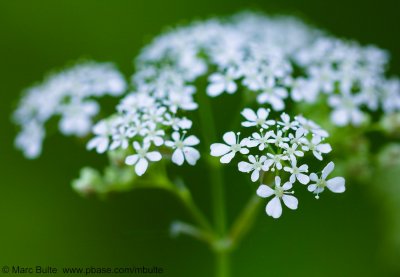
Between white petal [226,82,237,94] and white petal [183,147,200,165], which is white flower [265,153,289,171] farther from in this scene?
white petal [226,82,237,94]

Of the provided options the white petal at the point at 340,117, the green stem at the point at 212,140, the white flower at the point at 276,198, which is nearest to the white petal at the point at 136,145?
the white flower at the point at 276,198

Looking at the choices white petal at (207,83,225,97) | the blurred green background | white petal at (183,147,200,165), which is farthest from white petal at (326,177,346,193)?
the blurred green background

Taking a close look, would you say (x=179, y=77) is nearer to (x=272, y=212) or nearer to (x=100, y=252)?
(x=272, y=212)

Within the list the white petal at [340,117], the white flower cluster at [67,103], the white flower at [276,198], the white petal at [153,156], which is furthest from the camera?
the white flower cluster at [67,103]

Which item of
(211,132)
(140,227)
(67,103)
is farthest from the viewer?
(211,132)

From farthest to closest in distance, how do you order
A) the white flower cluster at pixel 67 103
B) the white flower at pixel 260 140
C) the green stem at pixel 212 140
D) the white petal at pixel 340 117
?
the green stem at pixel 212 140
the white flower cluster at pixel 67 103
the white petal at pixel 340 117
the white flower at pixel 260 140

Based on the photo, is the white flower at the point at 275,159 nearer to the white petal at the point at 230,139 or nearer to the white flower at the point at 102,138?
the white petal at the point at 230,139

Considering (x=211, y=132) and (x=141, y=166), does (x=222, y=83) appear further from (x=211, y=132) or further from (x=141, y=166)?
(x=211, y=132)

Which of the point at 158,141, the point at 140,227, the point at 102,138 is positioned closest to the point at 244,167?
the point at 158,141
